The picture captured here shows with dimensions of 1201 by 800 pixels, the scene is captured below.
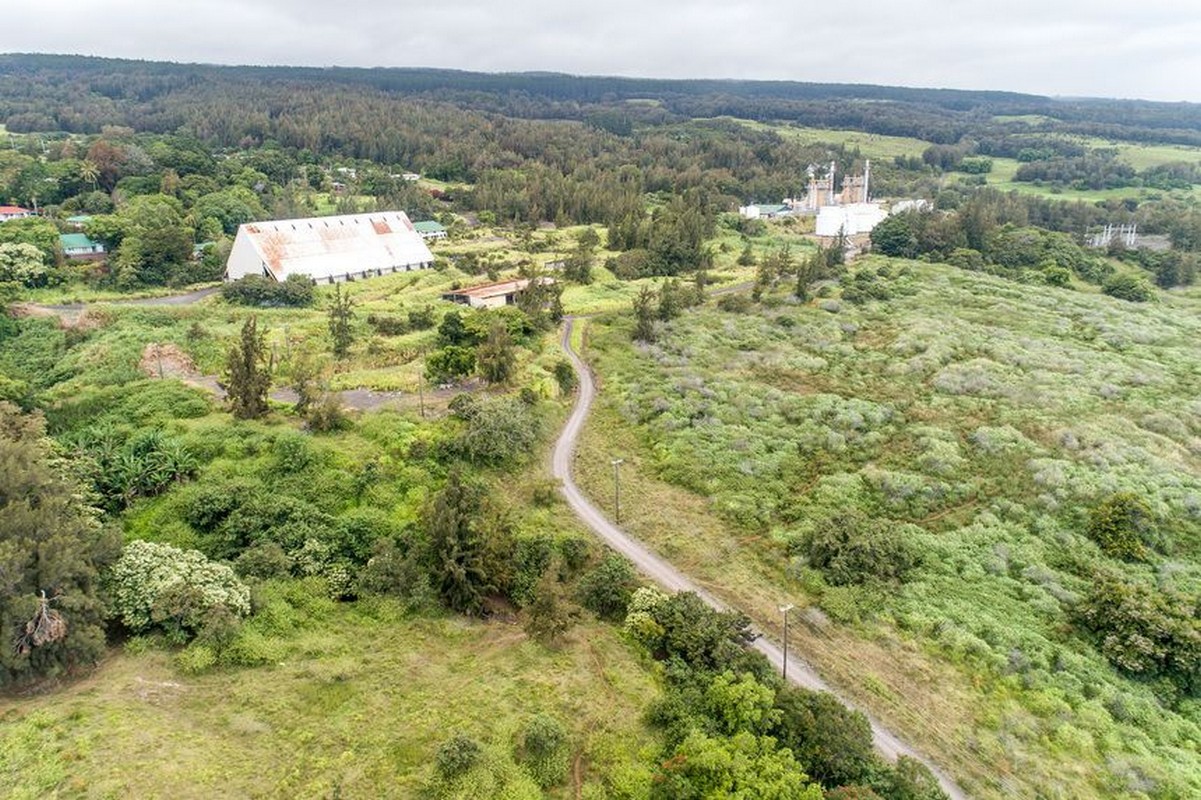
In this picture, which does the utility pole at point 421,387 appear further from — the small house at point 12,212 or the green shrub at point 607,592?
the small house at point 12,212

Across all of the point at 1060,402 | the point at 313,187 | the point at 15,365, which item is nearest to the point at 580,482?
the point at 1060,402

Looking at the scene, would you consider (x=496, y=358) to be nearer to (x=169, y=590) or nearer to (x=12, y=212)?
(x=169, y=590)

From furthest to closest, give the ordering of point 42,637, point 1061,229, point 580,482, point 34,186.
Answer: point 1061,229
point 34,186
point 580,482
point 42,637

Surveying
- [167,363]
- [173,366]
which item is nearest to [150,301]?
[167,363]

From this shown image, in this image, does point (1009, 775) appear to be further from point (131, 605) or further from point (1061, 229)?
point (1061, 229)

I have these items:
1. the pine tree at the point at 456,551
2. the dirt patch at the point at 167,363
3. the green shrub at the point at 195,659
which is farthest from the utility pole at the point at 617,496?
the dirt patch at the point at 167,363

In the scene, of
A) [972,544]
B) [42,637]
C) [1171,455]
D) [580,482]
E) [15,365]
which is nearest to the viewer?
[42,637]

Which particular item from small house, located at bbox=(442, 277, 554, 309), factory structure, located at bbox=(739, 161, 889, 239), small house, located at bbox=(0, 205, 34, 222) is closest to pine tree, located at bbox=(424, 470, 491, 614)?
small house, located at bbox=(442, 277, 554, 309)
